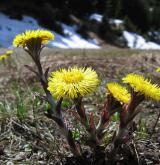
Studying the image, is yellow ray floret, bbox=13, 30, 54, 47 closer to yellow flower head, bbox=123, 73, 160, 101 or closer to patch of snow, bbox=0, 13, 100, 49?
yellow flower head, bbox=123, 73, 160, 101

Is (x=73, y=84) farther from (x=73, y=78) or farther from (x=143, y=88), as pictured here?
(x=143, y=88)

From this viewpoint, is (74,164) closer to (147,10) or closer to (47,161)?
(47,161)

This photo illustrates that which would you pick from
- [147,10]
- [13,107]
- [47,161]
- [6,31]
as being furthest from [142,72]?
[147,10]

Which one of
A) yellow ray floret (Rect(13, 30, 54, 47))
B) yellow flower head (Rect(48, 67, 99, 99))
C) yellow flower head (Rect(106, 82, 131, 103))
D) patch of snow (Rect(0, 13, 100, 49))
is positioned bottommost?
yellow flower head (Rect(106, 82, 131, 103))

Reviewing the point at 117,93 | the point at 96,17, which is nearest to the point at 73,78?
the point at 117,93

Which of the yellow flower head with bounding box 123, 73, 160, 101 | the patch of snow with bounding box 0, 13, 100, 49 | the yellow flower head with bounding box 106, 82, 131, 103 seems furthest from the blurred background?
the yellow flower head with bounding box 123, 73, 160, 101

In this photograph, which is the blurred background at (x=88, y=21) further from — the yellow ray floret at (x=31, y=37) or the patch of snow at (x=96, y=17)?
the yellow ray floret at (x=31, y=37)
